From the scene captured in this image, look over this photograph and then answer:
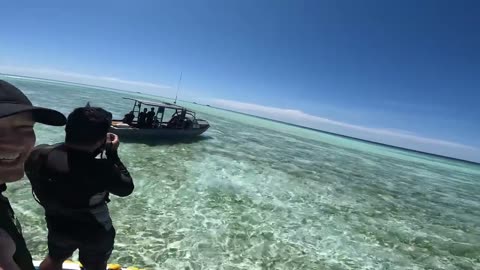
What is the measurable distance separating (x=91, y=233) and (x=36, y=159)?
3.22 feet

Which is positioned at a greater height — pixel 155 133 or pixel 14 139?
pixel 14 139

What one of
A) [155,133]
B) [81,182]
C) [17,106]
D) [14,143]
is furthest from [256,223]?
[155,133]

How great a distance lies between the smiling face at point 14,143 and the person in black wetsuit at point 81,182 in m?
1.48

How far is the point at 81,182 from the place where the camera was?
119 inches

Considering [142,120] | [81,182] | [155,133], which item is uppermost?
[81,182]

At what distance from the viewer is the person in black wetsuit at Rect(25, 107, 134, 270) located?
2908mm

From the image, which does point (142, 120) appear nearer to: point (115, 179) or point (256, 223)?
point (256, 223)

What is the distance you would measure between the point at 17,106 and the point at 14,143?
19cm

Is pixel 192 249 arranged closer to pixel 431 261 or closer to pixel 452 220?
pixel 431 261

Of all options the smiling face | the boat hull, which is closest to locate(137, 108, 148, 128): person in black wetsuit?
the boat hull

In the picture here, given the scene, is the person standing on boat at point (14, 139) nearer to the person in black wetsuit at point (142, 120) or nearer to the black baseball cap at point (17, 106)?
the black baseball cap at point (17, 106)

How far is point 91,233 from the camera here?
10.8 feet

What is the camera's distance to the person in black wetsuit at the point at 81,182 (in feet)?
9.54

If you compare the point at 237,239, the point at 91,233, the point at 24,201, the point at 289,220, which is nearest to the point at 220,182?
the point at 289,220
